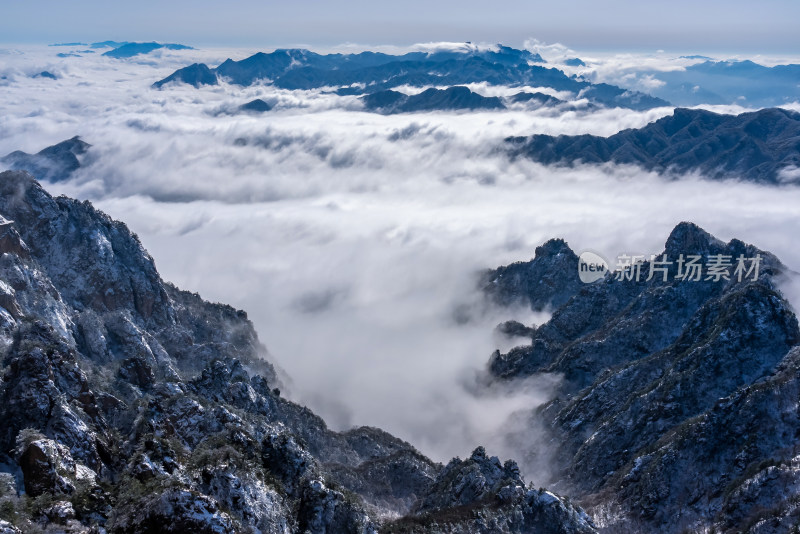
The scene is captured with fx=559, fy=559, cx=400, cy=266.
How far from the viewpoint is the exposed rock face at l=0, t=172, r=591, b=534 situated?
120 feet

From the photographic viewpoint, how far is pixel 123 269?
13700cm

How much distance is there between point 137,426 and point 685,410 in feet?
272

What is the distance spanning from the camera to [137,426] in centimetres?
5956

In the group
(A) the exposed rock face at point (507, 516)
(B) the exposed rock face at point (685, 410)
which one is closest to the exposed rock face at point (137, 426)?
(A) the exposed rock face at point (507, 516)

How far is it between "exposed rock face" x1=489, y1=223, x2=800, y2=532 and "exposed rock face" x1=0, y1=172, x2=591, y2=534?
742 inches

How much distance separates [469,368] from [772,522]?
13766 centimetres

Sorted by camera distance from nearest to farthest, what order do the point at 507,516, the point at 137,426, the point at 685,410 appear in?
the point at 137,426 < the point at 507,516 < the point at 685,410

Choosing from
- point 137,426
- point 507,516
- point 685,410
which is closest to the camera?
point 137,426

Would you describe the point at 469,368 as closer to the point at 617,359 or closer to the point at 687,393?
the point at 617,359

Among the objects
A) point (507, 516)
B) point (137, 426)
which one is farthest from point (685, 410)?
point (137, 426)

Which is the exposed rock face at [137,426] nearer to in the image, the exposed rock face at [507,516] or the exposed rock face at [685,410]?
the exposed rock face at [507,516]

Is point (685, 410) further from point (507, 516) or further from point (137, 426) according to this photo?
point (137, 426)

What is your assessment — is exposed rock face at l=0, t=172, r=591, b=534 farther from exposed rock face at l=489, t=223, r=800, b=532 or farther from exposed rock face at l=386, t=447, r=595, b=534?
exposed rock face at l=489, t=223, r=800, b=532

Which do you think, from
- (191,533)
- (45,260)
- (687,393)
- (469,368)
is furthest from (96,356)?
(469,368)
